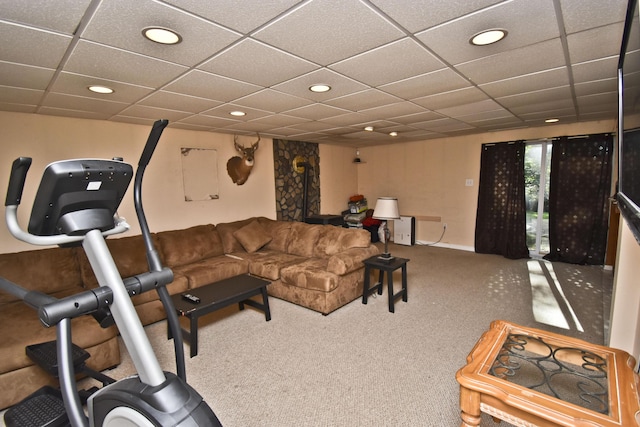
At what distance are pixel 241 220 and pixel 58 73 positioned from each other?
3.12 metres

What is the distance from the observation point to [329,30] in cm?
155

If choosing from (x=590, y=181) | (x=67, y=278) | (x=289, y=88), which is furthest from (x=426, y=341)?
(x=590, y=181)

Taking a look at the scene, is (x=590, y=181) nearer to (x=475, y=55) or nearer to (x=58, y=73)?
(x=475, y=55)

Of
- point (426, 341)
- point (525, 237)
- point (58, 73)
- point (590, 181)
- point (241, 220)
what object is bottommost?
point (426, 341)

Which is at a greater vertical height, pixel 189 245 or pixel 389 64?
pixel 389 64

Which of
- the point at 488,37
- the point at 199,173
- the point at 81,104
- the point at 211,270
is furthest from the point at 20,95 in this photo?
the point at 488,37

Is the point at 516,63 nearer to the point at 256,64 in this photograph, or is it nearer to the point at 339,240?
the point at 256,64

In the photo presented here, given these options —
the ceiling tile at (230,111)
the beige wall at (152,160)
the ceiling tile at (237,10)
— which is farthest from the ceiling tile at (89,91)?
the ceiling tile at (237,10)

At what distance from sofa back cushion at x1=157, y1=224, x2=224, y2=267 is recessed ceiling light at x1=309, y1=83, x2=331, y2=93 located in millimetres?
2589

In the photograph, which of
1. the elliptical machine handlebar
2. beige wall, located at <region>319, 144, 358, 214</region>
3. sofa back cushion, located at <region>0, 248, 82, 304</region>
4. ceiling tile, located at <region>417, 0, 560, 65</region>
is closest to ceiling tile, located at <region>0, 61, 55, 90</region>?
the elliptical machine handlebar

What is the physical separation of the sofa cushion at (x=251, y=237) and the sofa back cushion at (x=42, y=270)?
1.90 meters

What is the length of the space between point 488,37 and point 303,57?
1052 millimetres

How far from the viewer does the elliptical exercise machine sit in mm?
941

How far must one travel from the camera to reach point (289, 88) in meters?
2.48
